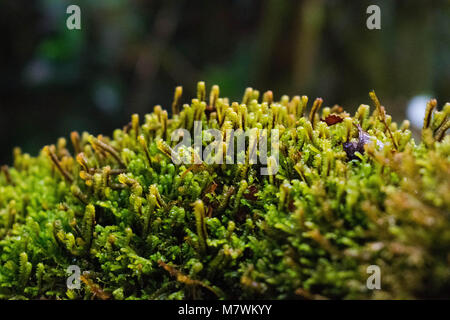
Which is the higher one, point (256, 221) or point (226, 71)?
point (226, 71)

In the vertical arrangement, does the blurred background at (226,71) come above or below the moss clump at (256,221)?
above

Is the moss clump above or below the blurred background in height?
below

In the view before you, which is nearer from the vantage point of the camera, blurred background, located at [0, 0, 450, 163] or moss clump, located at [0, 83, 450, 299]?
moss clump, located at [0, 83, 450, 299]

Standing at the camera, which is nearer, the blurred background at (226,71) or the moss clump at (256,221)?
the moss clump at (256,221)

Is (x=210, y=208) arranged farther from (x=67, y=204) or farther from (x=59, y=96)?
(x=59, y=96)

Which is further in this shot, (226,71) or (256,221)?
(226,71)
